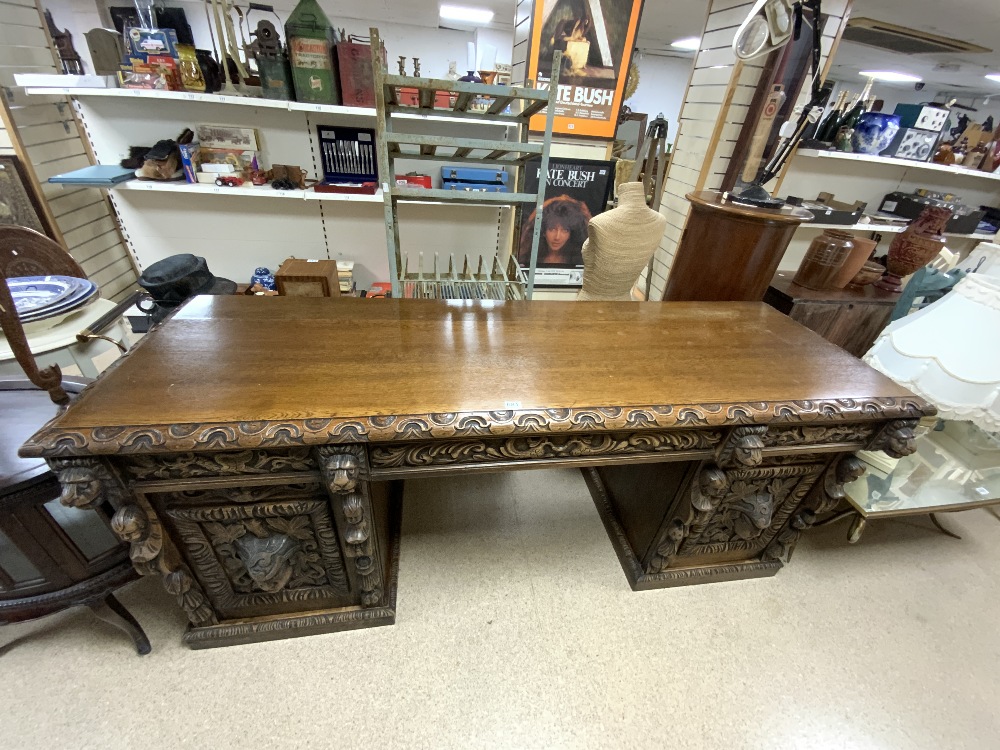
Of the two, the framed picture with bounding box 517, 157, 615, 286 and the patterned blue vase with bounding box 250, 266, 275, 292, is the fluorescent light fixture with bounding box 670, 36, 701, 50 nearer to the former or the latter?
the framed picture with bounding box 517, 157, 615, 286

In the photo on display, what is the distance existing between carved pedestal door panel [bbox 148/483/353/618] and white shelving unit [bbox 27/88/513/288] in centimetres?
174

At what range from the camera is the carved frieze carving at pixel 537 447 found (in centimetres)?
94

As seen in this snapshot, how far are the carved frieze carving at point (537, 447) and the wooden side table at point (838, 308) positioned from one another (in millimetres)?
1460

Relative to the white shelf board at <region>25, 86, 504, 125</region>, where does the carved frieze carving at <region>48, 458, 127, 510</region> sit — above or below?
below

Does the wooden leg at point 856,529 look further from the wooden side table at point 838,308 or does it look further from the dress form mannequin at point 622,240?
the dress form mannequin at point 622,240

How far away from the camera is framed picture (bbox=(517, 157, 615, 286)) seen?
2.69 metres

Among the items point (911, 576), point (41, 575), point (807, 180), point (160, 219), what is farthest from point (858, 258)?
point (160, 219)

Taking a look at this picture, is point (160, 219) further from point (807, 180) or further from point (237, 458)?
point (807, 180)

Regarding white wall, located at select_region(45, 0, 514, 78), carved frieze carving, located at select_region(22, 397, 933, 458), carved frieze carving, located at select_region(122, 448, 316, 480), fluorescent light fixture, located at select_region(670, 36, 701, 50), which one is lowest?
carved frieze carving, located at select_region(122, 448, 316, 480)

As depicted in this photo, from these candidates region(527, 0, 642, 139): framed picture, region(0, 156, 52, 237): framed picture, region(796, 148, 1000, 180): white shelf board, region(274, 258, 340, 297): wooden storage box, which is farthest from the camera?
region(796, 148, 1000, 180): white shelf board

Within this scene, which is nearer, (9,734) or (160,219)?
(9,734)

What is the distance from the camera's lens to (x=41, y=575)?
989 mm

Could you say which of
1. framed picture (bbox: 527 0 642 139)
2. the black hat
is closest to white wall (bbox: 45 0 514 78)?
framed picture (bbox: 527 0 642 139)

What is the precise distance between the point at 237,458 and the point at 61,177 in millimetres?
2134
